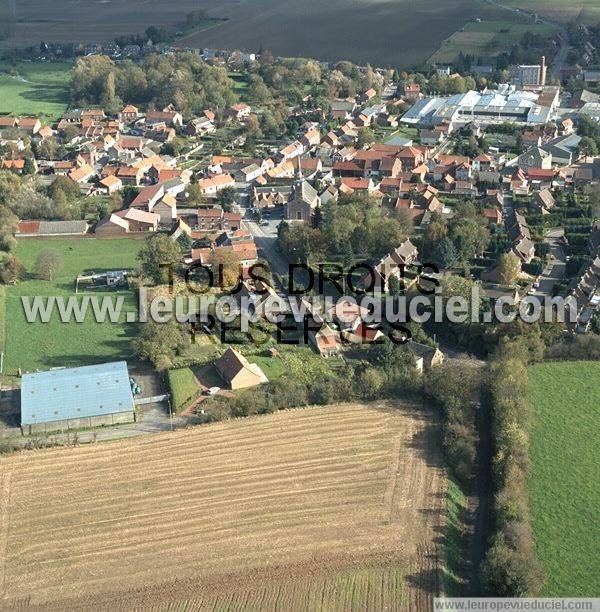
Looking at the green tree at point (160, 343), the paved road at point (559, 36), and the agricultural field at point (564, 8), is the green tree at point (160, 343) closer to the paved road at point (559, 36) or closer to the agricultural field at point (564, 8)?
the paved road at point (559, 36)

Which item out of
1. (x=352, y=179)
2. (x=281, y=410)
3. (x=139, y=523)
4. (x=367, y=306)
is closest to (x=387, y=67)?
(x=352, y=179)

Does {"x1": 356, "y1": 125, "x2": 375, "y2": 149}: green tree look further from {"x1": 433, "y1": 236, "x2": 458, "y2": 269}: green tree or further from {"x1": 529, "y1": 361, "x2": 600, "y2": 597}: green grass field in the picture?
{"x1": 529, "y1": 361, "x2": 600, "y2": 597}: green grass field

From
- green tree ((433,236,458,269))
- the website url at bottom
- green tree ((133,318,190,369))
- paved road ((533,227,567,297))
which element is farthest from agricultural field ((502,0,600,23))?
the website url at bottom

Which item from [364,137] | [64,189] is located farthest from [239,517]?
[364,137]

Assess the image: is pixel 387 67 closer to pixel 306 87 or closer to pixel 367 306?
pixel 306 87

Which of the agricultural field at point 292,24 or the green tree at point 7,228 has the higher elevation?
the agricultural field at point 292,24

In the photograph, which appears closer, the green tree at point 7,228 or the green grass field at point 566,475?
the green grass field at point 566,475

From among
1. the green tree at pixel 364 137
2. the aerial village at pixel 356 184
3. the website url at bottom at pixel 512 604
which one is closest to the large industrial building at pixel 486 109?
the aerial village at pixel 356 184
